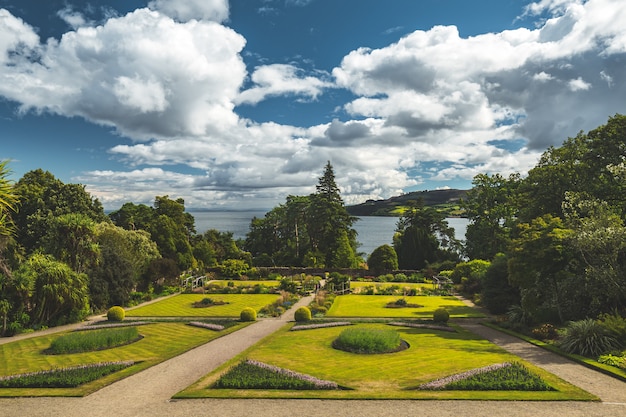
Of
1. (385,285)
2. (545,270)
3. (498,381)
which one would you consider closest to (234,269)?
(385,285)

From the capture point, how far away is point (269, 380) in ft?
45.3

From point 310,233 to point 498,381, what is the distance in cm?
5230

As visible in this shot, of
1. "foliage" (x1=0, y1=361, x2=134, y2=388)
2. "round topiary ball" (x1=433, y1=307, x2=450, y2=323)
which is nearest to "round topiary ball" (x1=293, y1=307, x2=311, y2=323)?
"round topiary ball" (x1=433, y1=307, x2=450, y2=323)

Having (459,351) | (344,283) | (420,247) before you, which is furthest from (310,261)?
(459,351)

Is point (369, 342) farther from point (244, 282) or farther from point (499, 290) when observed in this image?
point (244, 282)

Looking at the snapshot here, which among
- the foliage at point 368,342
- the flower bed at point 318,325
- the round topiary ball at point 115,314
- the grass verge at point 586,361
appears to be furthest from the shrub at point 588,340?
the round topiary ball at point 115,314

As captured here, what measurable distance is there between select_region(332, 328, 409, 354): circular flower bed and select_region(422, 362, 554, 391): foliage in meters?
4.61

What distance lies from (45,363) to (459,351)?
18271 millimetres

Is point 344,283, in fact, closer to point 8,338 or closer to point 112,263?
point 112,263

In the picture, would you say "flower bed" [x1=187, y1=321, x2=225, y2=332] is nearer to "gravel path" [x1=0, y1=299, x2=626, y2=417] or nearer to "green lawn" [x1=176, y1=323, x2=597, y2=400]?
"green lawn" [x1=176, y1=323, x2=597, y2=400]

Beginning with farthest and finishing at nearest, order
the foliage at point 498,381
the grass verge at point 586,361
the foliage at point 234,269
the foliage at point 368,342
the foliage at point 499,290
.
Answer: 1. the foliage at point 234,269
2. the foliage at point 499,290
3. the foliage at point 368,342
4. the grass verge at point 586,361
5. the foliage at point 498,381

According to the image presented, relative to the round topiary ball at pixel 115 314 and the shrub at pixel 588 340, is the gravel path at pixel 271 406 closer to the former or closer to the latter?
the shrub at pixel 588 340

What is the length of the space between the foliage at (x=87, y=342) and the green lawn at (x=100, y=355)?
49 cm

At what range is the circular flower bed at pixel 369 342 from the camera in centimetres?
1808
